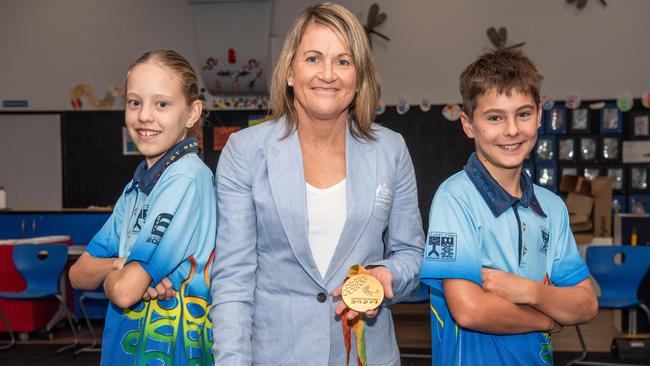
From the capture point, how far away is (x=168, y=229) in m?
1.76

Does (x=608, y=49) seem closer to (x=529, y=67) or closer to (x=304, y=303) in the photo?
(x=529, y=67)

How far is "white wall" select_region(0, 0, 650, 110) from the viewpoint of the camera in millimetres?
8078

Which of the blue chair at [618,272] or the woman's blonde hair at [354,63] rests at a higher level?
the woman's blonde hair at [354,63]

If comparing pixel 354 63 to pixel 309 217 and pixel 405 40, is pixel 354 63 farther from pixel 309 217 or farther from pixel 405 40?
pixel 405 40

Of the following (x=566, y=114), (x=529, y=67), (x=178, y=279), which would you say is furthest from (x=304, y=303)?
(x=566, y=114)

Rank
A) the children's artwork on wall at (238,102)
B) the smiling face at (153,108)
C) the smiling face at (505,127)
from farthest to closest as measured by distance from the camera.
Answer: the children's artwork on wall at (238,102)
the smiling face at (153,108)
the smiling face at (505,127)

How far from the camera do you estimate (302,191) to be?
169 cm

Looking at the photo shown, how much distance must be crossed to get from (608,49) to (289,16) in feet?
12.7

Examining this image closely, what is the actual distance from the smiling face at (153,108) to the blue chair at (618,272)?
4.12 m

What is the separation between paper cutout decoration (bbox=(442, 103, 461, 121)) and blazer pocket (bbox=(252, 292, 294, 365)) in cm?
692

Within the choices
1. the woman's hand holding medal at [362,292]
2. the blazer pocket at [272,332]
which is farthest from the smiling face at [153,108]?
the woman's hand holding medal at [362,292]

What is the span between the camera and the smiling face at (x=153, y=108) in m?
1.90

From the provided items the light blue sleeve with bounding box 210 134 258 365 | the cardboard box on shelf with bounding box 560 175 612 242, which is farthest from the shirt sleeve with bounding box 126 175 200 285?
the cardboard box on shelf with bounding box 560 175 612 242

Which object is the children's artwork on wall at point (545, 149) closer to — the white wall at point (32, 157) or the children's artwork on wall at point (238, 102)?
the children's artwork on wall at point (238, 102)
